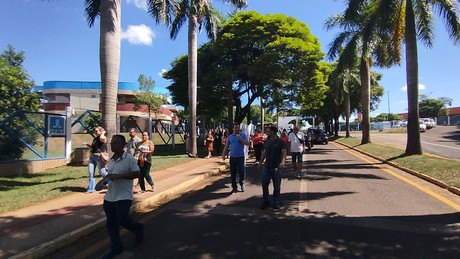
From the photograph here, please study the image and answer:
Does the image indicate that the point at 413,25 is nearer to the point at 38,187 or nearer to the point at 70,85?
the point at 38,187

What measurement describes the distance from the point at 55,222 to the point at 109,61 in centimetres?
580

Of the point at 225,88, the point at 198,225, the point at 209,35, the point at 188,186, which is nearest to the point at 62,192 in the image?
the point at 188,186

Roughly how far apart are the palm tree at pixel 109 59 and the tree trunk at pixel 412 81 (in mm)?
11968

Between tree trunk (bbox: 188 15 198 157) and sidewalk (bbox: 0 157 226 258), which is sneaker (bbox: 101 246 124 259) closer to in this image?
sidewalk (bbox: 0 157 226 258)

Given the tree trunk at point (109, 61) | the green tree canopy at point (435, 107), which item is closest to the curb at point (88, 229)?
the tree trunk at point (109, 61)

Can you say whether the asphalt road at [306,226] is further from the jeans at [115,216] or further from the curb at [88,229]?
the jeans at [115,216]

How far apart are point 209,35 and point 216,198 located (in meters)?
15.2

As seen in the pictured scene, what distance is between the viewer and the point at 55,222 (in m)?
6.54

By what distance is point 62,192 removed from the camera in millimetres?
9125

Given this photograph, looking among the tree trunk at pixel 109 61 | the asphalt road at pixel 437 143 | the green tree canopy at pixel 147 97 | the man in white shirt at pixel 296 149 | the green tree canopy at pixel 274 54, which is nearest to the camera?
the tree trunk at pixel 109 61

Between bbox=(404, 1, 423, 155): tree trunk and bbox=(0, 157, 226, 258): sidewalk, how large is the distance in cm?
1105

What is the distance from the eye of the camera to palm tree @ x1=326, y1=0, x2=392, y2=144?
17406mm

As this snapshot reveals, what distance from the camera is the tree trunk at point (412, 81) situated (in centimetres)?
1580

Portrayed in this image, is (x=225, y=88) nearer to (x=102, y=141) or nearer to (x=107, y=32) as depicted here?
(x=107, y=32)
